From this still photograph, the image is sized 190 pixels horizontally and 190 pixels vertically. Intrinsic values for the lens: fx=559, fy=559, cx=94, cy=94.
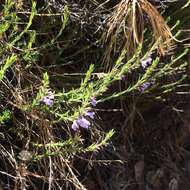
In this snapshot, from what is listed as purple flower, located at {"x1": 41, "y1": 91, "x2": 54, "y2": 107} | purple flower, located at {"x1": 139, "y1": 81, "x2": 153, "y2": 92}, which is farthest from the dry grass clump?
purple flower, located at {"x1": 41, "y1": 91, "x2": 54, "y2": 107}

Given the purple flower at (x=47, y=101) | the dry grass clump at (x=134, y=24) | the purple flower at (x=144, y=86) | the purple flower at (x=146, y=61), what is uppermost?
the dry grass clump at (x=134, y=24)

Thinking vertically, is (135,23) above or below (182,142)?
above

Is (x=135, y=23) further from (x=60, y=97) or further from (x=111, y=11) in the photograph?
(x=60, y=97)

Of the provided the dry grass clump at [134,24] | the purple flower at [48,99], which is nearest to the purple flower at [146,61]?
the dry grass clump at [134,24]

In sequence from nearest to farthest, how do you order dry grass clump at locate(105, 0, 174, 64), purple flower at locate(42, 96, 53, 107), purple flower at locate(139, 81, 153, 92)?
purple flower at locate(42, 96, 53, 107) < dry grass clump at locate(105, 0, 174, 64) < purple flower at locate(139, 81, 153, 92)

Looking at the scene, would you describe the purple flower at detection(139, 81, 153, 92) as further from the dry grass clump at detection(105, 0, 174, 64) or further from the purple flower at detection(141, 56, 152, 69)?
the dry grass clump at detection(105, 0, 174, 64)

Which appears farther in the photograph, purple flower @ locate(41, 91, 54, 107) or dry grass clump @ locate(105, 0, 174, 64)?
dry grass clump @ locate(105, 0, 174, 64)

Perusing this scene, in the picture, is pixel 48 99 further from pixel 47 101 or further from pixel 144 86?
pixel 144 86

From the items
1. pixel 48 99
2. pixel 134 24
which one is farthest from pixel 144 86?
pixel 48 99

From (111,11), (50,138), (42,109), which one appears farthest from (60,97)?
(111,11)

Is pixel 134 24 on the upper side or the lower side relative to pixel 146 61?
upper

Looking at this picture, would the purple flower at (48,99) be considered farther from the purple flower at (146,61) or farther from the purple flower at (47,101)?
the purple flower at (146,61)
